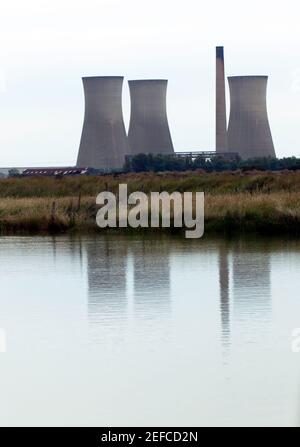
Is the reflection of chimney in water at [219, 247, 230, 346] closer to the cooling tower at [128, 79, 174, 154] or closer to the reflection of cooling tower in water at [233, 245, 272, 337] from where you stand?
the reflection of cooling tower in water at [233, 245, 272, 337]

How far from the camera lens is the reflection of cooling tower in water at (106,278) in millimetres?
12414

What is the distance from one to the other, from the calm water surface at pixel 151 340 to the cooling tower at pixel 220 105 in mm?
42091

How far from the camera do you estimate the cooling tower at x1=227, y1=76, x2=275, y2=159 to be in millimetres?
53938

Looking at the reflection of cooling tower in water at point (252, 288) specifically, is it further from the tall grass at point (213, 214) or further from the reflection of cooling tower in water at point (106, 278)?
the tall grass at point (213, 214)

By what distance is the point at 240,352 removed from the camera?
10031 mm

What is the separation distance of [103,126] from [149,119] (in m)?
2.26

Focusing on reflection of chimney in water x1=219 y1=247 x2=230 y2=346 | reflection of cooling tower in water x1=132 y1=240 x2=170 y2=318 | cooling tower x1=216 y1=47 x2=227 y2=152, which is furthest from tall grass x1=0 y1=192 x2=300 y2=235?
cooling tower x1=216 y1=47 x2=227 y2=152

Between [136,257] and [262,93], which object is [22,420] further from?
[262,93]

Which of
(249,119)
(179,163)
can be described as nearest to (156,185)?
(179,163)

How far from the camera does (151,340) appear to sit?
34.8 ft

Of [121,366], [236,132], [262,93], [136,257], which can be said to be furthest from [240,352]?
[236,132]

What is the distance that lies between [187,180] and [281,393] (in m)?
18.7

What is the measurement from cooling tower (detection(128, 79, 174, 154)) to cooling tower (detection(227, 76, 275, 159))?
9.77 feet

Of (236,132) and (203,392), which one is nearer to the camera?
(203,392)
